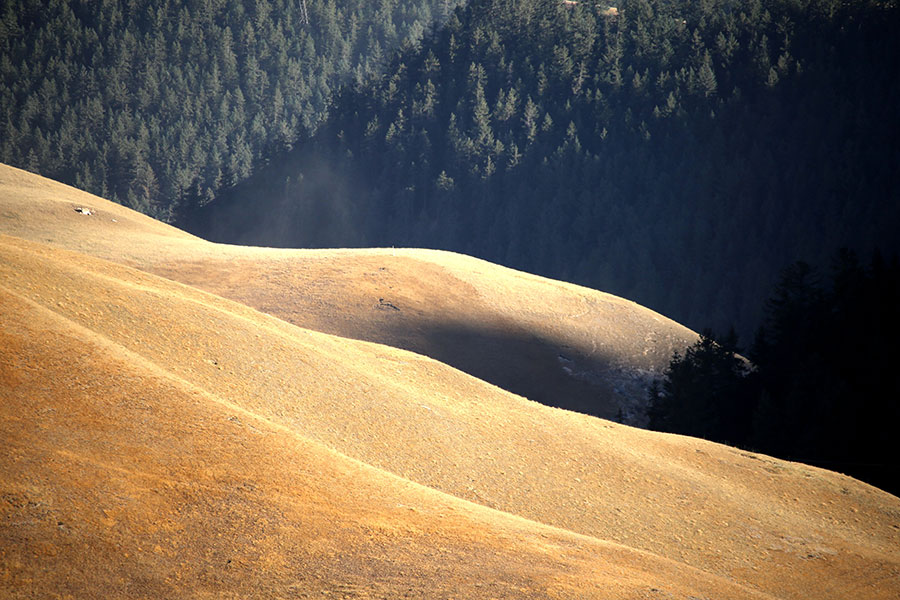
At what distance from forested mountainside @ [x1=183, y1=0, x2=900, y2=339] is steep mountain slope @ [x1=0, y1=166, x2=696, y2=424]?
43.8 metres

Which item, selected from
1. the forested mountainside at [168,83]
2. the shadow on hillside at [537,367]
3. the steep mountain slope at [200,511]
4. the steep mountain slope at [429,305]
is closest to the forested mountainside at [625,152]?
the forested mountainside at [168,83]

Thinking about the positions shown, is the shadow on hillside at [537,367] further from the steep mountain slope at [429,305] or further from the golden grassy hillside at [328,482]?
the golden grassy hillside at [328,482]

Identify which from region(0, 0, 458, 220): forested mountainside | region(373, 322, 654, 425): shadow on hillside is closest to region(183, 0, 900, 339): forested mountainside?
region(0, 0, 458, 220): forested mountainside

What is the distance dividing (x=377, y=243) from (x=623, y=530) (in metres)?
99.3

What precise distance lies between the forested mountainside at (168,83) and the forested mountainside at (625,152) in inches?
717

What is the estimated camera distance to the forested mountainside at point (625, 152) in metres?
86.9

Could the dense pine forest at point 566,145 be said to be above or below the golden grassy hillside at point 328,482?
above

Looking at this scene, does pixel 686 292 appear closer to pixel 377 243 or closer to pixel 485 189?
pixel 485 189

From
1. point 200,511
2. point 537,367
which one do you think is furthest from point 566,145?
point 200,511

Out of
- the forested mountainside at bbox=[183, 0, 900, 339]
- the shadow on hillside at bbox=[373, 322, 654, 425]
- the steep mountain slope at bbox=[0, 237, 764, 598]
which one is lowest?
the steep mountain slope at bbox=[0, 237, 764, 598]

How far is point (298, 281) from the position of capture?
124ft

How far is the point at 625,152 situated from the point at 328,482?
99.6 m

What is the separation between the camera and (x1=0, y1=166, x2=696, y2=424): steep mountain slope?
3581 centimetres

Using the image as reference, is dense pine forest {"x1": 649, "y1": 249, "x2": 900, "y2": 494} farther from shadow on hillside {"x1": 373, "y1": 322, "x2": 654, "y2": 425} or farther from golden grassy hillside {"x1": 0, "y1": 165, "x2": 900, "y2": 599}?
golden grassy hillside {"x1": 0, "y1": 165, "x2": 900, "y2": 599}
